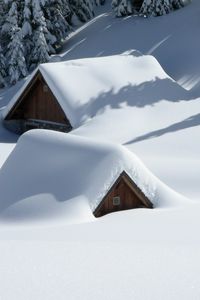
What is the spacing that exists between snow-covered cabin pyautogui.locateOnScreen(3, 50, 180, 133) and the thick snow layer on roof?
10.5 metres

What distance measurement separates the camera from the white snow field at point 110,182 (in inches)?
250

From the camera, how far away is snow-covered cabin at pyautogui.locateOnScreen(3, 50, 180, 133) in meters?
26.4

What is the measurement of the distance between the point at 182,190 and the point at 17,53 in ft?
71.4

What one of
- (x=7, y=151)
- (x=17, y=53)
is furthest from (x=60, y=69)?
(x=17, y=53)

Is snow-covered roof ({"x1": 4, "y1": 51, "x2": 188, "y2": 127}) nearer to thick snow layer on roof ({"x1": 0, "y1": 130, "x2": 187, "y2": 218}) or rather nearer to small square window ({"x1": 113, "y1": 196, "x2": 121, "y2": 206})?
thick snow layer on roof ({"x1": 0, "y1": 130, "x2": 187, "y2": 218})

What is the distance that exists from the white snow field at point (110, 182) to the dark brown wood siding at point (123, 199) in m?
0.24

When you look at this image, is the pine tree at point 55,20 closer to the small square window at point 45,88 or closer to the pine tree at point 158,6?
the pine tree at point 158,6

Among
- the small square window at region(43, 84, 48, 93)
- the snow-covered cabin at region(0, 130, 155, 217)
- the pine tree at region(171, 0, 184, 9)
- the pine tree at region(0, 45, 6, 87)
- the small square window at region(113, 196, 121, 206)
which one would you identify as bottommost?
the pine tree at region(171, 0, 184, 9)

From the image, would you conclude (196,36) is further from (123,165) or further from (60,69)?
(123,165)

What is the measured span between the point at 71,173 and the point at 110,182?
1.01 meters

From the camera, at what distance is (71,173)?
14.0 m

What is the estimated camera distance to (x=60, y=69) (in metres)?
27.6

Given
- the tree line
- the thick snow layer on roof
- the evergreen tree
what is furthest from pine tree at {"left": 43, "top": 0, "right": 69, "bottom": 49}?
the thick snow layer on roof

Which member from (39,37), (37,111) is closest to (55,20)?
(39,37)
